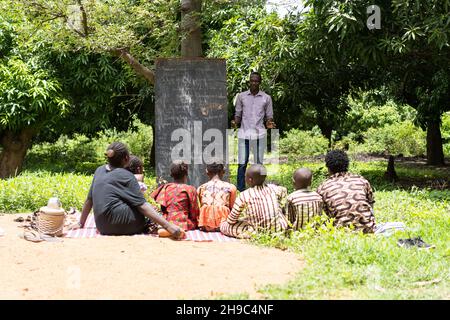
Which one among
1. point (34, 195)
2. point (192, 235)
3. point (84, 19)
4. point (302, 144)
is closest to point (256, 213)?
point (192, 235)

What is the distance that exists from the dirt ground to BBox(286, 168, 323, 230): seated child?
59 centimetres

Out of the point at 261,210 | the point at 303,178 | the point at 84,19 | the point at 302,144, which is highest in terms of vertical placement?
the point at 84,19

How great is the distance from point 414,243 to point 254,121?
359cm

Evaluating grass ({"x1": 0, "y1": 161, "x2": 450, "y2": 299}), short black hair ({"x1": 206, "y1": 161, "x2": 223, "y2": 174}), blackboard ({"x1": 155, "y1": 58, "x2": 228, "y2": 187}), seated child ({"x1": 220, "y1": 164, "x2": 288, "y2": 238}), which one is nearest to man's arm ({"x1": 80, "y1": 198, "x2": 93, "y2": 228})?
short black hair ({"x1": 206, "y1": 161, "x2": 223, "y2": 174})

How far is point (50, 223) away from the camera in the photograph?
602 cm

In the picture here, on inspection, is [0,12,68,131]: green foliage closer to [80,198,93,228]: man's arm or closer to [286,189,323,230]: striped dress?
[80,198,93,228]: man's arm

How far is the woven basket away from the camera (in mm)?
6008

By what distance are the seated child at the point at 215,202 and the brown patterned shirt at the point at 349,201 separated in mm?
1088

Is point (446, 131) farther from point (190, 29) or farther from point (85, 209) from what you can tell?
point (85, 209)

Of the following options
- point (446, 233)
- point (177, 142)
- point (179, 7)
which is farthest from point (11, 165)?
point (446, 233)

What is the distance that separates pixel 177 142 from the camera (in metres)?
8.66

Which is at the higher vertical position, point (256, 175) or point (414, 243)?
point (256, 175)

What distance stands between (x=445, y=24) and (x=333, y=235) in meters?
4.27

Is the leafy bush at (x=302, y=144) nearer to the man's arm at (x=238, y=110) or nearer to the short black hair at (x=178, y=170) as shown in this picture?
the man's arm at (x=238, y=110)
